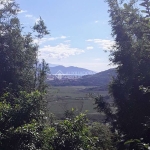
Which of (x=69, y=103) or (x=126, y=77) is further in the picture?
(x=69, y=103)

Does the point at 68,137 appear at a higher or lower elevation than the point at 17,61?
lower

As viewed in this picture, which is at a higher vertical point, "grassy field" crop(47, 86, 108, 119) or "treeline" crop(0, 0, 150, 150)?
"treeline" crop(0, 0, 150, 150)

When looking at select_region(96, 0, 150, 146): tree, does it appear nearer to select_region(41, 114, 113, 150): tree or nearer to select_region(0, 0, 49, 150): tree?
select_region(0, 0, 49, 150): tree

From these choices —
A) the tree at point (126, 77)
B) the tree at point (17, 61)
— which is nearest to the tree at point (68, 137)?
the tree at point (17, 61)

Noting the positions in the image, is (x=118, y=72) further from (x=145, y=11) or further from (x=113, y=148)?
(x=145, y=11)

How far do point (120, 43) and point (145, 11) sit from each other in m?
8.62

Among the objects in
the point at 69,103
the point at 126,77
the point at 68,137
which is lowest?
the point at 69,103

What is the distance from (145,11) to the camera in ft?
14.5

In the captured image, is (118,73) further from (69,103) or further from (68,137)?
(69,103)

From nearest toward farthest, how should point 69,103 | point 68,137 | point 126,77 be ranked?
point 68,137, point 126,77, point 69,103

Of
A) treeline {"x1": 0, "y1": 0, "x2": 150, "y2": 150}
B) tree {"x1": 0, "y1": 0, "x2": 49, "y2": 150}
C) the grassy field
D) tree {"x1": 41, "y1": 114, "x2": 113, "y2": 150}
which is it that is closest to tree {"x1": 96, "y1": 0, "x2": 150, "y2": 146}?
treeline {"x1": 0, "y1": 0, "x2": 150, "y2": 150}

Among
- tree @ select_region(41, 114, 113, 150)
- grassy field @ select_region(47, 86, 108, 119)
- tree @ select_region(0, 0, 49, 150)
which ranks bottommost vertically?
grassy field @ select_region(47, 86, 108, 119)

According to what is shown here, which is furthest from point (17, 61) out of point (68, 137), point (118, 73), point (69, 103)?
point (69, 103)

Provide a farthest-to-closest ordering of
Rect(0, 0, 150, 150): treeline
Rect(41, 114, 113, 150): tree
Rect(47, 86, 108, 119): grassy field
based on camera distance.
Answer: Rect(47, 86, 108, 119): grassy field → Rect(0, 0, 150, 150): treeline → Rect(41, 114, 113, 150): tree
